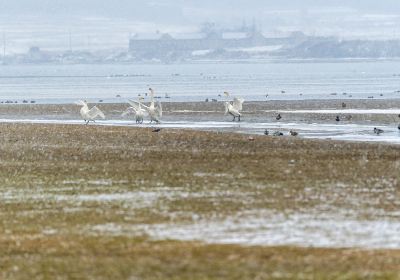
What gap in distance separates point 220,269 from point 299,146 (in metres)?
24.8

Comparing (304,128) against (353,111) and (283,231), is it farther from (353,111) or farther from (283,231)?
(283,231)

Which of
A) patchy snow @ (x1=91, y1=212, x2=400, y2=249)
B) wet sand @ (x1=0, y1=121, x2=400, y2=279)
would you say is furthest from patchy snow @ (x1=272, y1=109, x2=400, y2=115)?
patchy snow @ (x1=91, y1=212, x2=400, y2=249)

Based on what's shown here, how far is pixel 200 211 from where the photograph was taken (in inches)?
1040

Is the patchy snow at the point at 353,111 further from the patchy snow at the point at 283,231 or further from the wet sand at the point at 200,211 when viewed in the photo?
the patchy snow at the point at 283,231

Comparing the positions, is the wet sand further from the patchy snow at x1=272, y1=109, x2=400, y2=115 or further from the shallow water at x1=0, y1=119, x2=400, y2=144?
the patchy snow at x1=272, y1=109, x2=400, y2=115

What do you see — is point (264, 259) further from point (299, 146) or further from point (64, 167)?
point (299, 146)

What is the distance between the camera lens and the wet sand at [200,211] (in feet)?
66.3

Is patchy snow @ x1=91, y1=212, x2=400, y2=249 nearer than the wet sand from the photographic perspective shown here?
No

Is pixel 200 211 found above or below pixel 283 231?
below

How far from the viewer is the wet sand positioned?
2022cm

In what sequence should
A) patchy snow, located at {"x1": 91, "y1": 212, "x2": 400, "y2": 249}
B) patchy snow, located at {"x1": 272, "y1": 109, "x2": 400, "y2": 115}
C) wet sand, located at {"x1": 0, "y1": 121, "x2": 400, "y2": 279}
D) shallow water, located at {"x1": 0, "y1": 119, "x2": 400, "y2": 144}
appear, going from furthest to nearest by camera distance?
1. patchy snow, located at {"x1": 272, "y1": 109, "x2": 400, "y2": 115}
2. shallow water, located at {"x1": 0, "y1": 119, "x2": 400, "y2": 144}
3. patchy snow, located at {"x1": 91, "y1": 212, "x2": 400, "y2": 249}
4. wet sand, located at {"x1": 0, "y1": 121, "x2": 400, "y2": 279}

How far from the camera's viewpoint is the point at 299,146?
44219 millimetres

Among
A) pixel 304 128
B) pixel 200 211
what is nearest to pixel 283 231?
pixel 200 211

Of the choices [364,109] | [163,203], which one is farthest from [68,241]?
[364,109]
